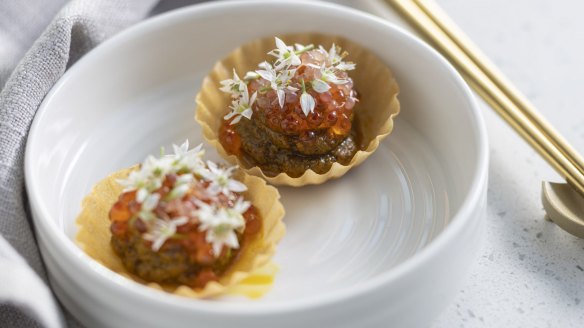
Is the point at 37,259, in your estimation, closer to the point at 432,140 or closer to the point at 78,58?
the point at 78,58

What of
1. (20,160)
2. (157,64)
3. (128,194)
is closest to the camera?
(128,194)

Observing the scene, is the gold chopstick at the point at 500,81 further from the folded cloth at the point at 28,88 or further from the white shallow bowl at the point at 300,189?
the folded cloth at the point at 28,88

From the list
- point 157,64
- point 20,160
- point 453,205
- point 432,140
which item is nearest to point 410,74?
point 432,140

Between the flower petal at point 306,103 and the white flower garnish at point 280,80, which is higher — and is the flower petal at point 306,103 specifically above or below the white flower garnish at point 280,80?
below

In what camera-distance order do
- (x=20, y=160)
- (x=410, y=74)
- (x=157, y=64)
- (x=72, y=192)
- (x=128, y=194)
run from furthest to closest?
(x=157, y=64) < (x=410, y=74) < (x=72, y=192) < (x=20, y=160) < (x=128, y=194)

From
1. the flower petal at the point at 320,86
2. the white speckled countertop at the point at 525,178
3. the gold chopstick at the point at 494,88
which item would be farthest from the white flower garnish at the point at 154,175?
the gold chopstick at the point at 494,88

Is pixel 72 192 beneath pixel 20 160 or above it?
beneath

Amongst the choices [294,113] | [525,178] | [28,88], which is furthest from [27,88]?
[525,178]
